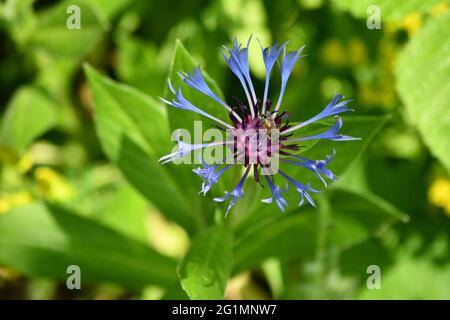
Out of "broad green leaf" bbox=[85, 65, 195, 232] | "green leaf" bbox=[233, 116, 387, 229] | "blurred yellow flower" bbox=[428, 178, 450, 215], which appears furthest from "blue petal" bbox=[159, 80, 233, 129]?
"blurred yellow flower" bbox=[428, 178, 450, 215]

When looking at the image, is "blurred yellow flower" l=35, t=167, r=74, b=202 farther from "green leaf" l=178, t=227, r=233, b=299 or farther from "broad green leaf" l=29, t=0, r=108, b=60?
"green leaf" l=178, t=227, r=233, b=299

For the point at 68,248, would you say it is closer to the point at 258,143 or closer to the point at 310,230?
the point at 310,230

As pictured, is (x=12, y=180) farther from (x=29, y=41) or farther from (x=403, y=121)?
(x=403, y=121)

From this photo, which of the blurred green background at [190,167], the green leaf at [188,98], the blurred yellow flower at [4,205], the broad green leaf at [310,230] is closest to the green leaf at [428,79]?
the blurred green background at [190,167]

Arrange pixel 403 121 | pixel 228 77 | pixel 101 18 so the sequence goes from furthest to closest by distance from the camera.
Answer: pixel 228 77 < pixel 403 121 < pixel 101 18

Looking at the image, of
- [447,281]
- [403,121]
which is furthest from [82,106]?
[447,281]
